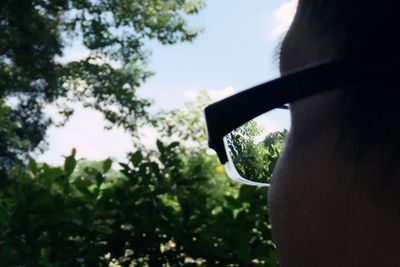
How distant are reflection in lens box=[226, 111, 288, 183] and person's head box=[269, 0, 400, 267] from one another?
0.34 m

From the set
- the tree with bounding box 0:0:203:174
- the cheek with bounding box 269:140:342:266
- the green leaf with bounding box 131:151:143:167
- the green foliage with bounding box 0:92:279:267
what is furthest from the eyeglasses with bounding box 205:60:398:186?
the tree with bounding box 0:0:203:174

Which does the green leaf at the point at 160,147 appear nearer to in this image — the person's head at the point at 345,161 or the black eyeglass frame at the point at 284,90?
the black eyeglass frame at the point at 284,90

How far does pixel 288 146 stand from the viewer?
3.24ft

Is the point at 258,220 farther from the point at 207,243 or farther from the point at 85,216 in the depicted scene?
the point at 85,216

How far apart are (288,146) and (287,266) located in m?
0.20

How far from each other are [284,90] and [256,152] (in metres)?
Answer: 0.49

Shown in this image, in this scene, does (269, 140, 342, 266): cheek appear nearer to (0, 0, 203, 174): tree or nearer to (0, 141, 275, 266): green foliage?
(0, 141, 275, 266): green foliage

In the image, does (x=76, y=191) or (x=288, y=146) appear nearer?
(x=288, y=146)

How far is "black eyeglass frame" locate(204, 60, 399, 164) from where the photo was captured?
34.2 inches

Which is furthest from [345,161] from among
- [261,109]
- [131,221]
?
[131,221]

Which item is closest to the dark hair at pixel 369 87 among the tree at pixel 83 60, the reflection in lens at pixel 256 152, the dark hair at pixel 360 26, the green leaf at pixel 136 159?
the dark hair at pixel 360 26

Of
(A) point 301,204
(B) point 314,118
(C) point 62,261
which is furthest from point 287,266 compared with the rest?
(C) point 62,261

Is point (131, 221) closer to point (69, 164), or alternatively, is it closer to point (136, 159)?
point (136, 159)

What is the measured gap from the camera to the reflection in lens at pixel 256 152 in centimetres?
130
